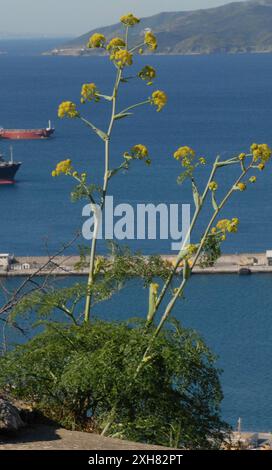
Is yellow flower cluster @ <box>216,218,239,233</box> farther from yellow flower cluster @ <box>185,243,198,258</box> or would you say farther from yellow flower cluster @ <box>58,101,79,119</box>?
yellow flower cluster @ <box>58,101,79,119</box>

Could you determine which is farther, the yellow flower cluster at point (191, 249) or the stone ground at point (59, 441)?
the yellow flower cluster at point (191, 249)

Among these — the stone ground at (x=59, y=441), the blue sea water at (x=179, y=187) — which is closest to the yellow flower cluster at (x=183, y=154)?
the blue sea water at (x=179, y=187)

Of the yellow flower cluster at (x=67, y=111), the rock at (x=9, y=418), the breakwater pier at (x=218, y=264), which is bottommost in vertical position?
the rock at (x=9, y=418)

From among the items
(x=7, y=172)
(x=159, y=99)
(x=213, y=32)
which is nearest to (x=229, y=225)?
(x=159, y=99)

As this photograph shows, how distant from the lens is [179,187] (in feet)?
141

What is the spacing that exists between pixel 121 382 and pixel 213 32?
565 feet

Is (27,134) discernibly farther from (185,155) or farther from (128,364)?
(128,364)

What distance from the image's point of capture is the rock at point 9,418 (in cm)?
492

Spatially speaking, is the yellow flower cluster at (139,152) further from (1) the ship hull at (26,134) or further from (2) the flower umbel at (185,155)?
(1) the ship hull at (26,134)

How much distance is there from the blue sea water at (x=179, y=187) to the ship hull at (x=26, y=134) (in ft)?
1.84

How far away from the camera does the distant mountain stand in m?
169

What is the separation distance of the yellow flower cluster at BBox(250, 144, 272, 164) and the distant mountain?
151 meters

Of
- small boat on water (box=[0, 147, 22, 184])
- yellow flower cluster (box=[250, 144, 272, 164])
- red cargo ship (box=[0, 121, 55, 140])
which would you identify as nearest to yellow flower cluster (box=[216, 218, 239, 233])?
yellow flower cluster (box=[250, 144, 272, 164])

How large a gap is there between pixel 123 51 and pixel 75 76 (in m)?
105
